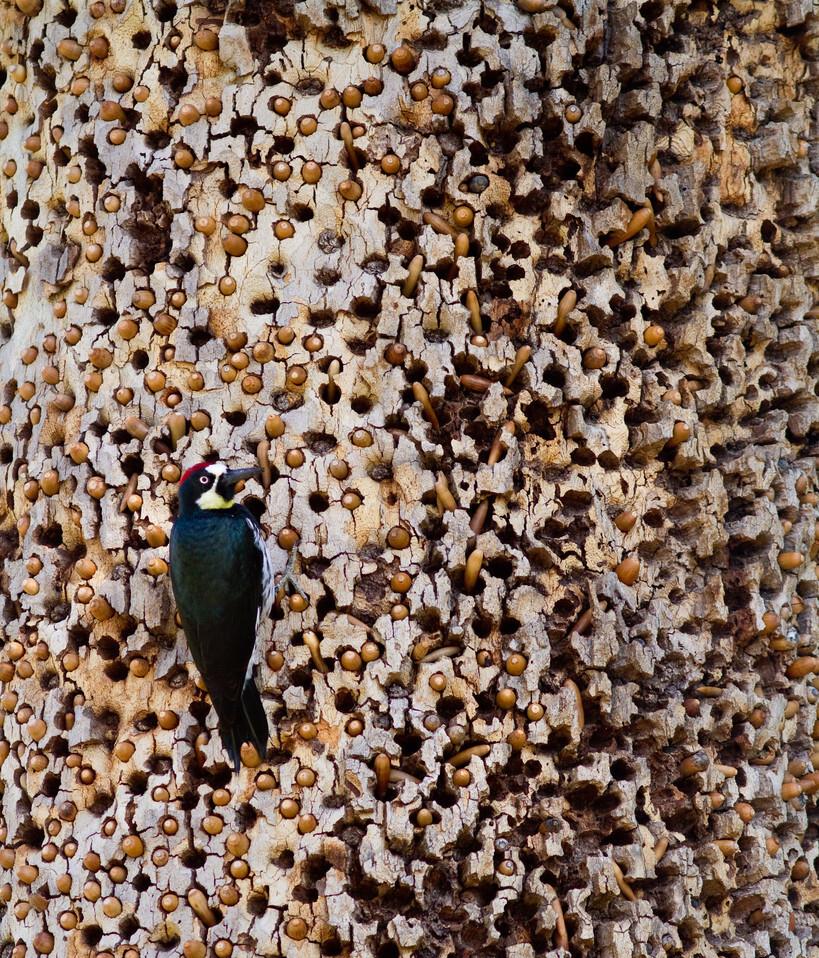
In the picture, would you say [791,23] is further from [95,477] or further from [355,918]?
[355,918]

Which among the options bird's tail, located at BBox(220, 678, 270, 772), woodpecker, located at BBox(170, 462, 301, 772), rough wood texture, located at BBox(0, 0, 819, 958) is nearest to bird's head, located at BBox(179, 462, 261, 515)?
woodpecker, located at BBox(170, 462, 301, 772)

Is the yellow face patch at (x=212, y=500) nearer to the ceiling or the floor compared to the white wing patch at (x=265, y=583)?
nearer to the ceiling

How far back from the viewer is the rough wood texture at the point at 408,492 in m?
2.99

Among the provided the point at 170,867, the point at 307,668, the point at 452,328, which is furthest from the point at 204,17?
the point at 170,867

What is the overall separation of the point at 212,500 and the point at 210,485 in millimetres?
→ 36

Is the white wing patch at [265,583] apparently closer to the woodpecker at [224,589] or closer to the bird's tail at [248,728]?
the woodpecker at [224,589]

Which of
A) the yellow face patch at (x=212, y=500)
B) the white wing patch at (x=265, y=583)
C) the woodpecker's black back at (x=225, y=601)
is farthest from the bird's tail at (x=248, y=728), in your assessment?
the yellow face patch at (x=212, y=500)

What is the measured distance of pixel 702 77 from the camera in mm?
3604

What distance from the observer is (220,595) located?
304 cm

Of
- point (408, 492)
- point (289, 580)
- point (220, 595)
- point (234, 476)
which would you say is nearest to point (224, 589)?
point (220, 595)

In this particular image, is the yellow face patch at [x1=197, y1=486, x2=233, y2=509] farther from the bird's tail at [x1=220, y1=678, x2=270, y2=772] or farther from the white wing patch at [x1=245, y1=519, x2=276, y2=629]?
the bird's tail at [x1=220, y1=678, x2=270, y2=772]

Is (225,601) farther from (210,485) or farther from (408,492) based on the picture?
(408,492)

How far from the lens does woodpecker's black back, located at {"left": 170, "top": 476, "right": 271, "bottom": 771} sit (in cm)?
294

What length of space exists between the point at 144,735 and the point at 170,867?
32 centimetres
